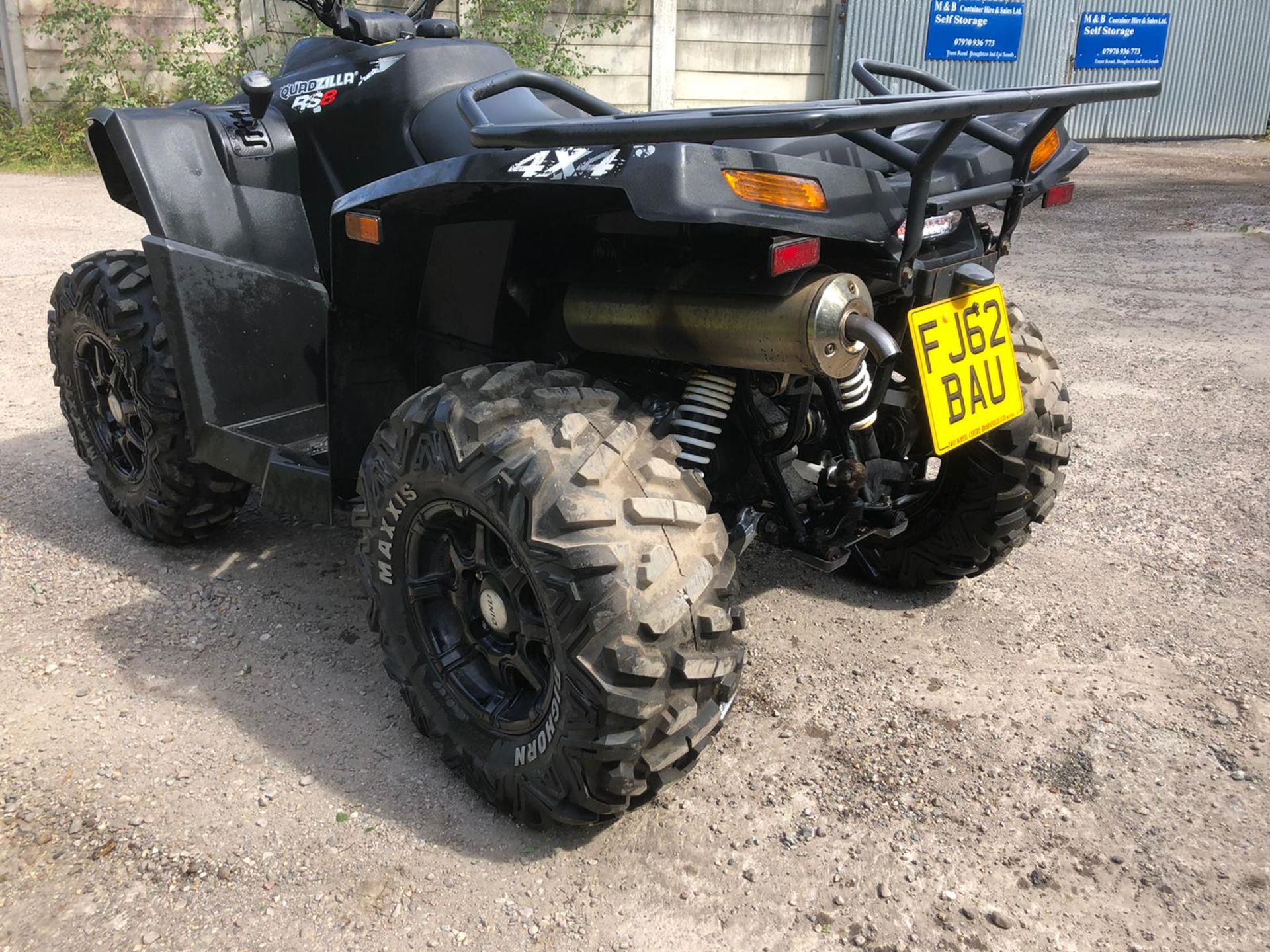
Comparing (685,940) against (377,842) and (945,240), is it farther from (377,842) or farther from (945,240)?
(945,240)

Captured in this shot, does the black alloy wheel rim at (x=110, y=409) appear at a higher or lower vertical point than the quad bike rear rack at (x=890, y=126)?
lower

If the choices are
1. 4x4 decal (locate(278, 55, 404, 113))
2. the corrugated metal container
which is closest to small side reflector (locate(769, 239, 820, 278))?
Answer: 4x4 decal (locate(278, 55, 404, 113))

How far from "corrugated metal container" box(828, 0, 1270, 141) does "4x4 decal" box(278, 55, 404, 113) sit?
12.6 metres

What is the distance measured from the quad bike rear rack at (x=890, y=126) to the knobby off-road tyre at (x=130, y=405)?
5.42ft

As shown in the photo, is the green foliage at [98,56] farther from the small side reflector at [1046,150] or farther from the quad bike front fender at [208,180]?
the small side reflector at [1046,150]

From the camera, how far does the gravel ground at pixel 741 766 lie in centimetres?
237

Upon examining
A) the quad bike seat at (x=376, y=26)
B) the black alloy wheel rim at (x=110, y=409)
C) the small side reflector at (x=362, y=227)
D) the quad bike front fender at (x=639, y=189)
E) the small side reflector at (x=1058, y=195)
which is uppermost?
the quad bike seat at (x=376, y=26)

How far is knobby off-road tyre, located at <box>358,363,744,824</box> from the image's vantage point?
2.26 m

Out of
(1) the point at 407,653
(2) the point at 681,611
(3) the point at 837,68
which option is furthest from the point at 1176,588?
(3) the point at 837,68

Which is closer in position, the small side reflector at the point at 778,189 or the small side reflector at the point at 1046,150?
the small side reflector at the point at 778,189

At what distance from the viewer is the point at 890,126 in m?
1.94

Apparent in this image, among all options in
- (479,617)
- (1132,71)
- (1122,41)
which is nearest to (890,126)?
(479,617)

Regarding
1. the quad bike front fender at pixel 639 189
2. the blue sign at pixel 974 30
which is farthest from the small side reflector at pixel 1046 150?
the blue sign at pixel 974 30

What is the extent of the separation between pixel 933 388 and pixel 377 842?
1.72 metres
